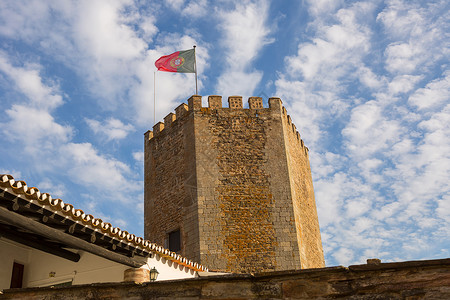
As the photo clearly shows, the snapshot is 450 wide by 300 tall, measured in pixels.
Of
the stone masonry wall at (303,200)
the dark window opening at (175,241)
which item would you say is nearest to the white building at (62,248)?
the dark window opening at (175,241)

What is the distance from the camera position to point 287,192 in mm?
14312

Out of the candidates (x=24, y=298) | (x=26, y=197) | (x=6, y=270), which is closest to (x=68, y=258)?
(x=6, y=270)

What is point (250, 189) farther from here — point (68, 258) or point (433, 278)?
point (433, 278)

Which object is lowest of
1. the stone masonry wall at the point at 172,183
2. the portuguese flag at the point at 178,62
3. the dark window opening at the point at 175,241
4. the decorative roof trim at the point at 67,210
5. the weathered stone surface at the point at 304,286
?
the weathered stone surface at the point at 304,286

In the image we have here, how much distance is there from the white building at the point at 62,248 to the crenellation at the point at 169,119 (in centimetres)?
709

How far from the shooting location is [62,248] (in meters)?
8.09

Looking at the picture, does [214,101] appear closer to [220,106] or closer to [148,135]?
[220,106]

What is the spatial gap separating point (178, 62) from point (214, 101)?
2901 millimetres

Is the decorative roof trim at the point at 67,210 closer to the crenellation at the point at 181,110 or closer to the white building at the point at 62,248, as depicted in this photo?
the white building at the point at 62,248

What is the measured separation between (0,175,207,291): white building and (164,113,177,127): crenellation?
23.3ft

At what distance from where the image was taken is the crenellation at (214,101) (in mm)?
15527

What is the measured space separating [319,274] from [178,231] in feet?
37.5

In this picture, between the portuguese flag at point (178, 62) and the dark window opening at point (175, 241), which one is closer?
the dark window opening at point (175, 241)

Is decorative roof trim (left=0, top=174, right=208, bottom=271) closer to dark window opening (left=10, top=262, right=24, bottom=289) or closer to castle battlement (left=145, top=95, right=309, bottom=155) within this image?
dark window opening (left=10, top=262, right=24, bottom=289)
